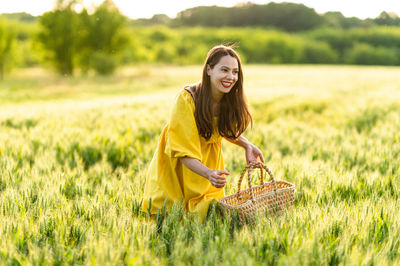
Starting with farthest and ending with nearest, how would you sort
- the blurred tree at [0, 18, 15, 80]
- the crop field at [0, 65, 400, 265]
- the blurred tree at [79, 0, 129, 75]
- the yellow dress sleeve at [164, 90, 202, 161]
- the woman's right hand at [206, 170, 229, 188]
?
1. the blurred tree at [79, 0, 129, 75]
2. the blurred tree at [0, 18, 15, 80]
3. the yellow dress sleeve at [164, 90, 202, 161]
4. the woman's right hand at [206, 170, 229, 188]
5. the crop field at [0, 65, 400, 265]

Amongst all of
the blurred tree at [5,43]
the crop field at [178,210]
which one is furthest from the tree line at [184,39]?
the crop field at [178,210]

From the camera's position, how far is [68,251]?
1.75 meters

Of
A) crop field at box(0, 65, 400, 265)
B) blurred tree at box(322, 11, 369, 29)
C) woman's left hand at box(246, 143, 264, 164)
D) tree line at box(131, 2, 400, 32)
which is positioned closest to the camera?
crop field at box(0, 65, 400, 265)

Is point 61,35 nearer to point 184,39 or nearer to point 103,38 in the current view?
point 103,38

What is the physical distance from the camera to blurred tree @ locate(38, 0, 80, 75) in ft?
101

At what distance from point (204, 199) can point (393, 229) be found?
1259mm

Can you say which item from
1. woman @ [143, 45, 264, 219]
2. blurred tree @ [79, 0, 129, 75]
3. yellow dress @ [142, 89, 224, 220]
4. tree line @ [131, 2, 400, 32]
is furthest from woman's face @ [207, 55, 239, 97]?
tree line @ [131, 2, 400, 32]

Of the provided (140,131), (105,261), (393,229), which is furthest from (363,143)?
(105,261)

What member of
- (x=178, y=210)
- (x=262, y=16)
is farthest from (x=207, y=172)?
(x=262, y=16)

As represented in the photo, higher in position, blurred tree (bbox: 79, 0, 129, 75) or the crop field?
blurred tree (bbox: 79, 0, 129, 75)

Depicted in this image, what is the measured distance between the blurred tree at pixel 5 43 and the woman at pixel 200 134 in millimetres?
35967

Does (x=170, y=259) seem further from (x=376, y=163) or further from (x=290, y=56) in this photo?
(x=290, y=56)

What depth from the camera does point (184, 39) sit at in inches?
3337

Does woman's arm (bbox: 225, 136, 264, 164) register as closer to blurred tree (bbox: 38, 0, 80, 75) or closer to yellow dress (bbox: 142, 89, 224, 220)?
yellow dress (bbox: 142, 89, 224, 220)
